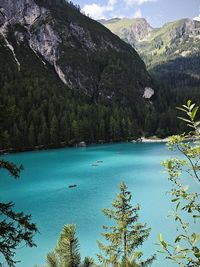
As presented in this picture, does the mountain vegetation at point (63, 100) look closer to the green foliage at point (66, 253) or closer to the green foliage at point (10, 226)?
the green foliage at point (66, 253)

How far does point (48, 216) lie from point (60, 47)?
17208 centimetres

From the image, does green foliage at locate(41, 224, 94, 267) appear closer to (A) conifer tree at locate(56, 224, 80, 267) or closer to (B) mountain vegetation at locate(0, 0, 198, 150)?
(A) conifer tree at locate(56, 224, 80, 267)

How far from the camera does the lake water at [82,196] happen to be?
103 ft

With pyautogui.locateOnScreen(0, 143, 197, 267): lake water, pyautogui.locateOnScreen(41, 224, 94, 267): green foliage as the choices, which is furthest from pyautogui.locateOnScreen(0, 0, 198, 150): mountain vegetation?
pyautogui.locateOnScreen(41, 224, 94, 267): green foliage

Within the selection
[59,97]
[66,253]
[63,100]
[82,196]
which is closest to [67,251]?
[66,253]

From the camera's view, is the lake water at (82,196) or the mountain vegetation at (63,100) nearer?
the lake water at (82,196)

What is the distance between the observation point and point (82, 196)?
49344mm

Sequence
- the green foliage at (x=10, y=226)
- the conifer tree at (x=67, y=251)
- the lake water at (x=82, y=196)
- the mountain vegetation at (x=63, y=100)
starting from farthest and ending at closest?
1. the mountain vegetation at (x=63, y=100)
2. the lake water at (x=82, y=196)
3. the conifer tree at (x=67, y=251)
4. the green foliage at (x=10, y=226)

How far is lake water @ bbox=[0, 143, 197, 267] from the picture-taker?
31408mm

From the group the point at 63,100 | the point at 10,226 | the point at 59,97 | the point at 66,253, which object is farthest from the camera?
the point at 59,97

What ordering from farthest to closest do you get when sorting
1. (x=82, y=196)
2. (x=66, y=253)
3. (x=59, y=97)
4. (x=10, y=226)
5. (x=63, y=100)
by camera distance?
(x=59, y=97) → (x=63, y=100) → (x=82, y=196) → (x=66, y=253) → (x=10, y=226)

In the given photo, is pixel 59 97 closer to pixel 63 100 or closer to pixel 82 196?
pixel 63 100

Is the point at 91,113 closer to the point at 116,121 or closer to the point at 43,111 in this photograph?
the point at 116,121

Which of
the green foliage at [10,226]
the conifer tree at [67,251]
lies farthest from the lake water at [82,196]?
the green foliage at [10,226]
